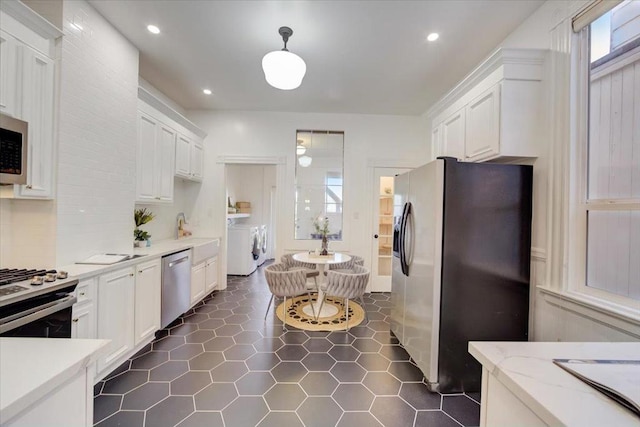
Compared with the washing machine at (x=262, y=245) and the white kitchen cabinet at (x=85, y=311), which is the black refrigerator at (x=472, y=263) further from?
the washing machine at (x=262, y=245)

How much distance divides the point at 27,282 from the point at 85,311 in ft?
1.45

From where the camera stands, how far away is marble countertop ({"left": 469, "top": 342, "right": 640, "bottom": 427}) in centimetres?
66

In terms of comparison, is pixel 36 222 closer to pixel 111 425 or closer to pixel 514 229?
pixel 111 425

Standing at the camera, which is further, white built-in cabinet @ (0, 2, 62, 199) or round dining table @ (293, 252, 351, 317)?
round dining table @ (293, 252, 351, 317)

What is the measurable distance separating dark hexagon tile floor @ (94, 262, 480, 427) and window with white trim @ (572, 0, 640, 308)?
4.19 ft

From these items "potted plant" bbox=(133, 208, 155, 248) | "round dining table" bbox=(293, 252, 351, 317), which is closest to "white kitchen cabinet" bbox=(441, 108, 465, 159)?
"round dining table" bbox=(293, 252, 351, 317)

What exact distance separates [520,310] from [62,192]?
366 cm

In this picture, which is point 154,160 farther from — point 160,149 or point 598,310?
point 598,310

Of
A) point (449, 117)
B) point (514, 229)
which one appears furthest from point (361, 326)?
point (449, 117)

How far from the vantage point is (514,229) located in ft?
6.64

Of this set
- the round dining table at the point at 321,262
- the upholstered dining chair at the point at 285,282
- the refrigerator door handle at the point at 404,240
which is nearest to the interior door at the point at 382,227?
the round dining table at the point at 321,262

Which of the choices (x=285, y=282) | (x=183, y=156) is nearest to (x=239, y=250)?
(x=183, y=156)

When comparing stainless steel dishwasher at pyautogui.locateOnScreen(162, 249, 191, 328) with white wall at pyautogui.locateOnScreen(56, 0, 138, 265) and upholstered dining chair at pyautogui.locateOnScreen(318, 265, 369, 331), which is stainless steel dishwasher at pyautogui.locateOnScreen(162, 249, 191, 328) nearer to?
white wall at pyautogui.locateOnScreen(56, 0, 138, 265)

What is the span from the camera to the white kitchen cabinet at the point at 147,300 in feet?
7.87
